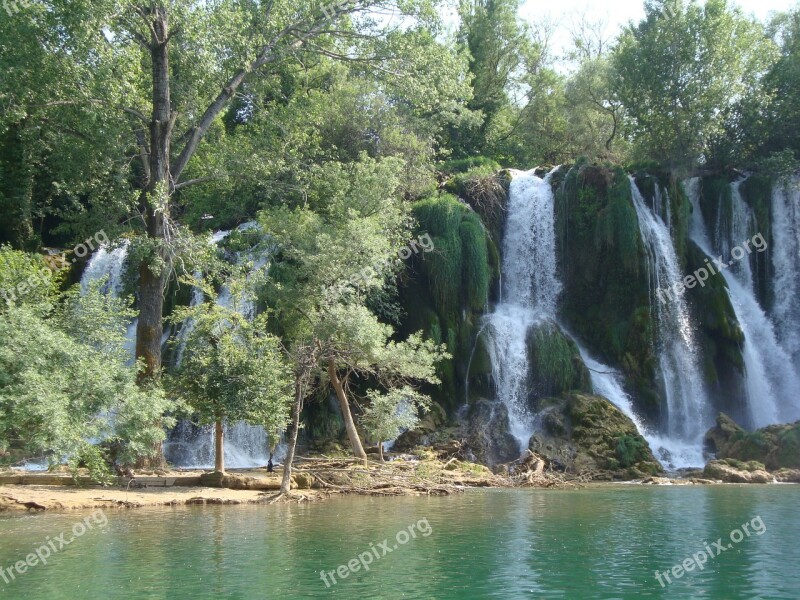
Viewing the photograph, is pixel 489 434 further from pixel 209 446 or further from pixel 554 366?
pixel 209 446

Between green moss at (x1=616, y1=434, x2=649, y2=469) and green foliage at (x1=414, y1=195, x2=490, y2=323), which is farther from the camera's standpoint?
green foliage at (x1=414, y1=195, x2=490, y2=323)

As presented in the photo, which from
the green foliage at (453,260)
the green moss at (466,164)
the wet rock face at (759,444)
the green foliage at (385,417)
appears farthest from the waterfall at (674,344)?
the green foliage at (385,417)

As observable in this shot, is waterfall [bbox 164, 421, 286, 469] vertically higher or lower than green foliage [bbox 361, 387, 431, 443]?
lower

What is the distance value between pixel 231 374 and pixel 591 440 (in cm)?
1219

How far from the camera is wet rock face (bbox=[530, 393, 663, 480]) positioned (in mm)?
24641

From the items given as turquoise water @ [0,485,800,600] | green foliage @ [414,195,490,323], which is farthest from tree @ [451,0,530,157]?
turquoise water @ [0,485,800,600]

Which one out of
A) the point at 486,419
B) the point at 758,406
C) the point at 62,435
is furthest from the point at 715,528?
the point at 758,406

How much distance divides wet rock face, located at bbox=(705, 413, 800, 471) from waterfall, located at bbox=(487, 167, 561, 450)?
6019mm

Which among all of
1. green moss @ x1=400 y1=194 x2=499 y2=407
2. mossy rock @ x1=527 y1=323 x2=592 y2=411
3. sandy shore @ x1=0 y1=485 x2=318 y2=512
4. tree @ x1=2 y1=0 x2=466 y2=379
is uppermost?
tree @ x1=2 y1=0 x2=466 y2=379

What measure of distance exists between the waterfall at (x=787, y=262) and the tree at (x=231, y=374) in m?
19.7

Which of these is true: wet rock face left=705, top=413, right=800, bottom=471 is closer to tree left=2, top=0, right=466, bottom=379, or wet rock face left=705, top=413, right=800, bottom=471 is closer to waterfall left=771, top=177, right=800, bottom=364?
waterfall left=771, top=177, right=800, bottom=364

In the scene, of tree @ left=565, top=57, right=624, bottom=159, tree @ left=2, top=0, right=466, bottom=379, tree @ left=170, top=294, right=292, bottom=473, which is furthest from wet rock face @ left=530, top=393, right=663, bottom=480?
tree @ left=565, top=57, right=624, bottom=159

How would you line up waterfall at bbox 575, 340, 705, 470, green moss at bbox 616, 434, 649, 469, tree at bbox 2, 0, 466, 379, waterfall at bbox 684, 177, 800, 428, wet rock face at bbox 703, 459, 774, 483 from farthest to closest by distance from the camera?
waterfall at bbox 684, 177, 800, 428
waterfall at bbox 575, 340, 705, 470
green moss at bbox 616, 434, 649, 469
wet rock face at bbox 703, 459, 774, 483
tree at bbox 2, 0, 466, 379

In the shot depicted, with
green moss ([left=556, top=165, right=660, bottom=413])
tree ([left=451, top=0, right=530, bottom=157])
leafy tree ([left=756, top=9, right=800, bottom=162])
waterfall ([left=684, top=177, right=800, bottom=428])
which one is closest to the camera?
waterfall ([left=684, top=177, right=800, bottom=428])
